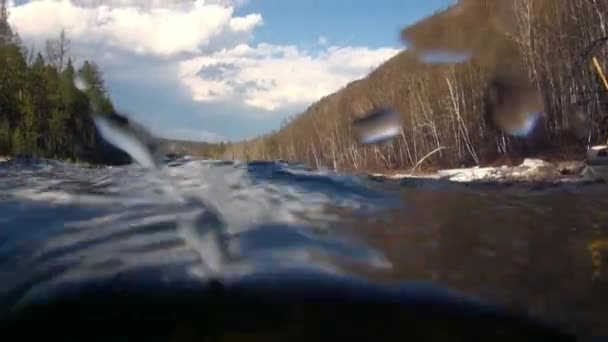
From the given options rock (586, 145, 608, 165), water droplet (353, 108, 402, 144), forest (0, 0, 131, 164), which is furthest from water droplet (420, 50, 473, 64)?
forest (0, 0, 131, 164)

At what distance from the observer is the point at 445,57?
11.8 meters

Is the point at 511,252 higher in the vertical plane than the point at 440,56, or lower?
lower

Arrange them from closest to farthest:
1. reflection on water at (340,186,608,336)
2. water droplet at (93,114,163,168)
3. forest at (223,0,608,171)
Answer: reflection on water at (340,186,608,336) → water droplet at (93,114,163,168) → forest at (223,0,608,171)

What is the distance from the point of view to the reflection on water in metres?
1.97

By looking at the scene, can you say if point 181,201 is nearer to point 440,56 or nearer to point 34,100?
point 440,56

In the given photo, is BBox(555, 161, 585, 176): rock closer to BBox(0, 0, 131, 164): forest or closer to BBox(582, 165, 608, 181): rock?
BBox(582, 165, 608, 181): rock

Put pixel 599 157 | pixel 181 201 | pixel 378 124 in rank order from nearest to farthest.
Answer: pixel 181 201, pixel 599 157, pixel 378 124

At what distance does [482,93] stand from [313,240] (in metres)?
22.3

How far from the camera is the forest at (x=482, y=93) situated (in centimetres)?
1870

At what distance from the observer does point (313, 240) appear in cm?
266

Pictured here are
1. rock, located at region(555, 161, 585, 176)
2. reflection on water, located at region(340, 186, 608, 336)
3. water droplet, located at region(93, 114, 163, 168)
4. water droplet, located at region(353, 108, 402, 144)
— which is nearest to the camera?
reflection on water, located at region(340, 186, 608, 336)

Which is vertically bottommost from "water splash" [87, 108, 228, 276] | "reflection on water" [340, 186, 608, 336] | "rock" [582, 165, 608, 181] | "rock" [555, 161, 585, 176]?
"rock" [555, 161, 585, 176]

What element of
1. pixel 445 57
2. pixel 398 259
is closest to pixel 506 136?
pixel 445 57

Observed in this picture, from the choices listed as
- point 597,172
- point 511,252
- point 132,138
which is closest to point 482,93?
point 597,172
